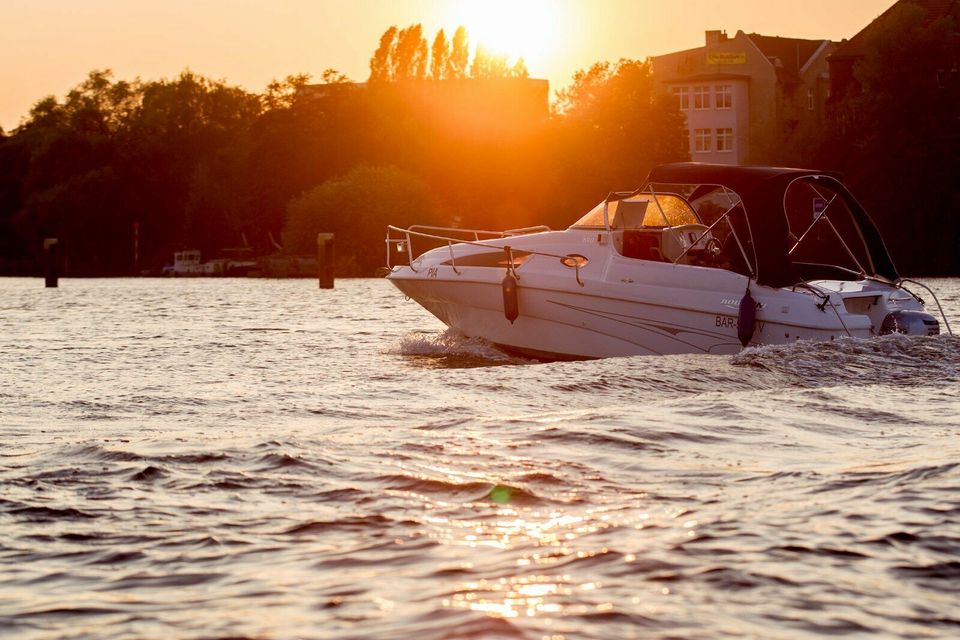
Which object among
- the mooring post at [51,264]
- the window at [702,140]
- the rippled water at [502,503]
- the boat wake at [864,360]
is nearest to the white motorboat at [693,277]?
the boat wake at [864,360]

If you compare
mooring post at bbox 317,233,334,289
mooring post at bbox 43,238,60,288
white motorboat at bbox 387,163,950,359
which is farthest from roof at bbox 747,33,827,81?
white motorboat at bbox 387,163,950,359

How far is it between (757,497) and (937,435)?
2820mm

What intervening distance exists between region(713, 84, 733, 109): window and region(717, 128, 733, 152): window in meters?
1.77

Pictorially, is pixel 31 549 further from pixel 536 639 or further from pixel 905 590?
pixel 905 590

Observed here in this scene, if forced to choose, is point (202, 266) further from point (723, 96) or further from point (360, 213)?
point (723, 96)

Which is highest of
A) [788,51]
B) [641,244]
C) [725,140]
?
[788,51]

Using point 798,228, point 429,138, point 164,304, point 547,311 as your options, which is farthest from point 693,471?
point 429,138

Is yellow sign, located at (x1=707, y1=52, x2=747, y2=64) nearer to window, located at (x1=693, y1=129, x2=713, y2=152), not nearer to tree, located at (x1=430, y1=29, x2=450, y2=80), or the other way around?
window, located at (x1=693, y1=129, x2=713, y2=152)

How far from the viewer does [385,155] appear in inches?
3241

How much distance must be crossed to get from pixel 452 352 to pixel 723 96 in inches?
3247

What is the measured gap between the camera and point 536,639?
474 cm

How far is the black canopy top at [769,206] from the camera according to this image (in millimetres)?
14812

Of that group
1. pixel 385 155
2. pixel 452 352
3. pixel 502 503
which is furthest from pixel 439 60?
pixel 502 503

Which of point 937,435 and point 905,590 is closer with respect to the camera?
point 905,590
